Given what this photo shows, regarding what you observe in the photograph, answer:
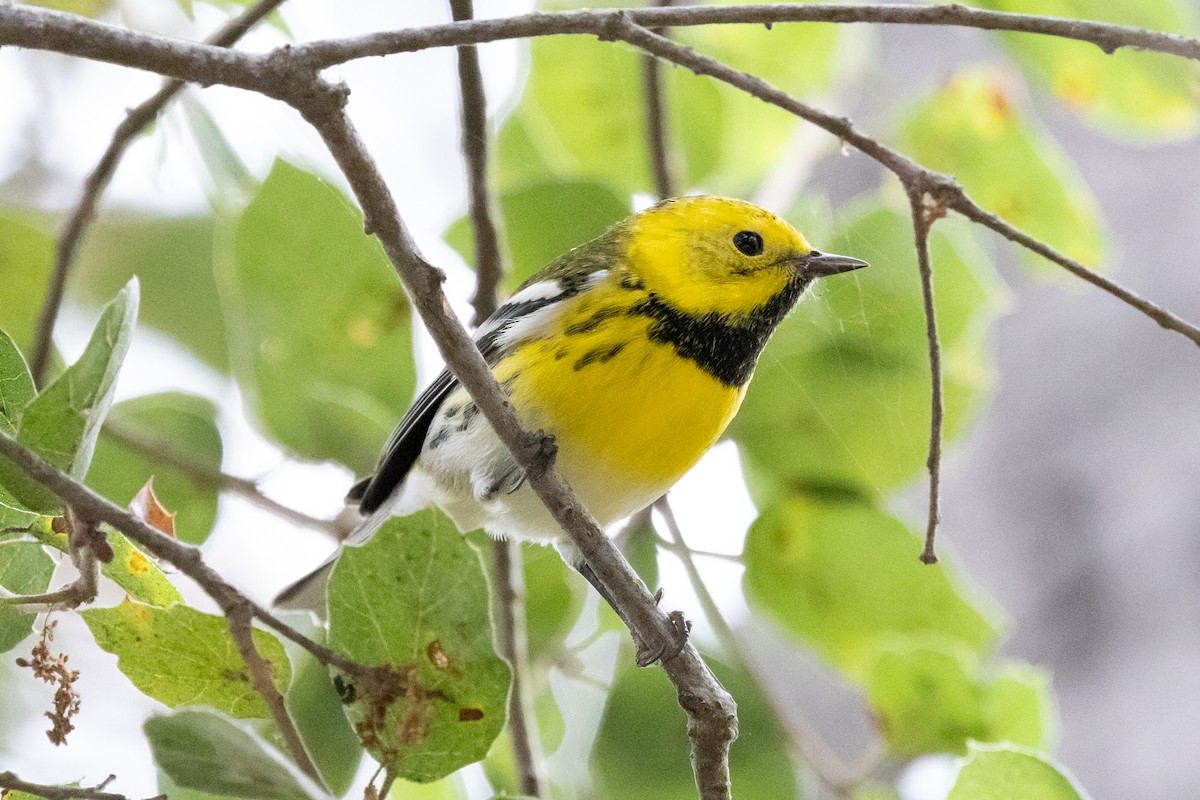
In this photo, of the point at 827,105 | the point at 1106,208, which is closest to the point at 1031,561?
the point at 1106,208

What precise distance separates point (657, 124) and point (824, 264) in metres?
0.26

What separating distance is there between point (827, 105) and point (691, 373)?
573mm

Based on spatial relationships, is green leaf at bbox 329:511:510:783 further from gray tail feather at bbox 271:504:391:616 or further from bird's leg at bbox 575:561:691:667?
gray tail feather at bbox 271:504:391:616

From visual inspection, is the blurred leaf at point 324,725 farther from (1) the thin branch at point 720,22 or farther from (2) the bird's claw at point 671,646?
(1) the thin branch at point 720,22

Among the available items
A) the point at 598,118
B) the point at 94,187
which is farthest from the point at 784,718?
the point at 94,187

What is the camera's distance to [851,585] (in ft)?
4.28

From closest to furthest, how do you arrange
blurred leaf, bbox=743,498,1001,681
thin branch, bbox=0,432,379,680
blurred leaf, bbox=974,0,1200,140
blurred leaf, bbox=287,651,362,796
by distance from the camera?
1. thin branch, bbox=0,432,379,680
2. blurred leaf, bbox=287,651,362,796
3. blurred leaf, bbox=743,498,1001,681
4. blurred leaf, bbox=974,0,1200,140

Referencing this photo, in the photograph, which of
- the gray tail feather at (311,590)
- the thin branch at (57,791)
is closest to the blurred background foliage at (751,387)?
the gray tail feather at (311,590)

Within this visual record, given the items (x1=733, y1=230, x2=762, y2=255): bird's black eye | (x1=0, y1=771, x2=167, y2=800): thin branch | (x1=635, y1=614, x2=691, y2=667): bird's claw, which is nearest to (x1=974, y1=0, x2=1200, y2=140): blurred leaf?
(x1=733, y1=230, x2=762, y2=255): bird's black eye

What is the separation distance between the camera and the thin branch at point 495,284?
116cm

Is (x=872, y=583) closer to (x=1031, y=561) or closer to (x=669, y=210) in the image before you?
(x=669, y=210)

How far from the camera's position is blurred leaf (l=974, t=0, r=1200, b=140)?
4.54 feet

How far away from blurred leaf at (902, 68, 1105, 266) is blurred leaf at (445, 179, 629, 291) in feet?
1.65

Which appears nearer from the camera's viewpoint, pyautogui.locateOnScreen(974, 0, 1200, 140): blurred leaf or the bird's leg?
the bird's leg
